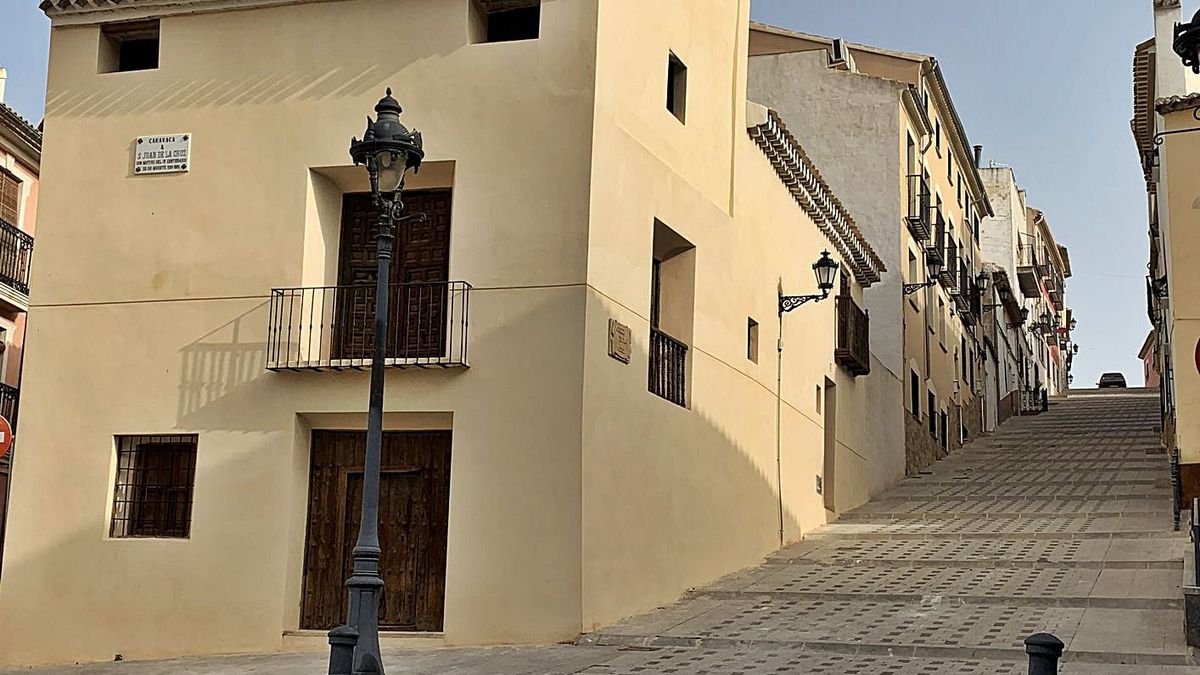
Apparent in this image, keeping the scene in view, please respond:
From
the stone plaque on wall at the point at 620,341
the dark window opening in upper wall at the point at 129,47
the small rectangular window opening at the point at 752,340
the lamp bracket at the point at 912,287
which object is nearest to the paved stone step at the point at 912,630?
the stone plaque on wall at the point at 620,341

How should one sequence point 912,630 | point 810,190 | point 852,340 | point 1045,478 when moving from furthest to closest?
point 1045,478 < point 852,340 < point 810,190 < point 912,630

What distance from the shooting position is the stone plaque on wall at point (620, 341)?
506 inches

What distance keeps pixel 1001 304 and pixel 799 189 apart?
2978 centimetres

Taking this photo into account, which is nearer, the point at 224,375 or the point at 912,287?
the point at 224,375

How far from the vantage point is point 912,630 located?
1182 cm

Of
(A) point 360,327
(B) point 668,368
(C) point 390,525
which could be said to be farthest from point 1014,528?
(A) point 360,327

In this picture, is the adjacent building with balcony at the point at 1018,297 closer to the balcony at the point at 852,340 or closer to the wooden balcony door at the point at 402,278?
the balcony at the point at 852,340

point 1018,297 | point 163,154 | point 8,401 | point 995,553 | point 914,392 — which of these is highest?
point 1018,297

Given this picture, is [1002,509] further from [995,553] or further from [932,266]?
[932,266]

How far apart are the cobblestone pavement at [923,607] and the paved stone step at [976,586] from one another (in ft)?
0.07

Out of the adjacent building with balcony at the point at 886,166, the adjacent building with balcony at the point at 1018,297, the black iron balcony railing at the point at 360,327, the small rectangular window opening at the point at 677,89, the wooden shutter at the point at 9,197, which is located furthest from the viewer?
the adjacent building with balcony at the point at 1018,297

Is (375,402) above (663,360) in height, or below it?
below

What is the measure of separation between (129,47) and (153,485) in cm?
466

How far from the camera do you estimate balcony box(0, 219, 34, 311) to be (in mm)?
20312
